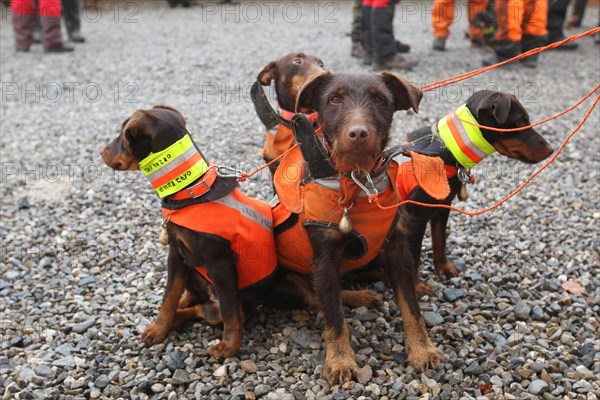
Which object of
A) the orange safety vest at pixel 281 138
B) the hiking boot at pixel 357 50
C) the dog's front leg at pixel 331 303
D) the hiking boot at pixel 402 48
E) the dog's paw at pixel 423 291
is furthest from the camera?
the hiking boot at pixel 402 48

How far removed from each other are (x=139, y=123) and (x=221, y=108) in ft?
17.9

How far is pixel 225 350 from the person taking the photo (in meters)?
3.58

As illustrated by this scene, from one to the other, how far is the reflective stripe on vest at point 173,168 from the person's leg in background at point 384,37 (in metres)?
6.92

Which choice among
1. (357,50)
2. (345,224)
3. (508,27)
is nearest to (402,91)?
(345,224)

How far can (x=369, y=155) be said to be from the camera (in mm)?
3086

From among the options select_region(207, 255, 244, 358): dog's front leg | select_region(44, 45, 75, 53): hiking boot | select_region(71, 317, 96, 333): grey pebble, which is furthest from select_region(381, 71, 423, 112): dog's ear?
select_region(44, 45, 75, 53): hiking boot

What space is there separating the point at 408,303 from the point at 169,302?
4.53 ft

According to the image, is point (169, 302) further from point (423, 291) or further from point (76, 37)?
point (76, 37)

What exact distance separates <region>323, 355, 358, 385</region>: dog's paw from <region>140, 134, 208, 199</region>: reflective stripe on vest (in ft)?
4.01

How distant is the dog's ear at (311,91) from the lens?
324 centimetres

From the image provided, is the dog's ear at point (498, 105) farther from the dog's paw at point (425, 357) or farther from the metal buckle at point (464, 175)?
the dog's paw at point (425, 357)

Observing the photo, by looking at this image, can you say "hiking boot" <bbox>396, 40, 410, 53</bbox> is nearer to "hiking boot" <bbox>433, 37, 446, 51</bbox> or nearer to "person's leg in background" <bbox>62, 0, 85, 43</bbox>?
"hiking boot" <bbox>433, 37, 446, 51</bbox>

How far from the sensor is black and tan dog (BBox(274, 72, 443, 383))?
3.13 m

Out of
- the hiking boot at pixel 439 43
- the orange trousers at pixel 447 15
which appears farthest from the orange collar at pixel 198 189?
the hiking boot at pixel 439 43
